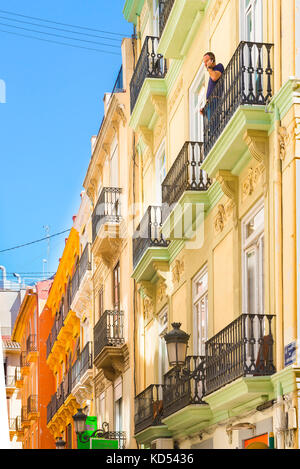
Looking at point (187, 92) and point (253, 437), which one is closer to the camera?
point (253, 437)

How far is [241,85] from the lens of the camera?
11.1 metres

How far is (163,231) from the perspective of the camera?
15391 millimetres

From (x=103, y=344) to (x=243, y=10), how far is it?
35.0 ft

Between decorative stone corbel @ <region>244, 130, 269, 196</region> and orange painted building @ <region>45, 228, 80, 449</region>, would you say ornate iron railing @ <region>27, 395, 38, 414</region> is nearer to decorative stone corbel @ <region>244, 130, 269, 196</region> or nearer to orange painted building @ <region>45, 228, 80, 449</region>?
orange painted building @ <region>45, 228, 80, 449</region>

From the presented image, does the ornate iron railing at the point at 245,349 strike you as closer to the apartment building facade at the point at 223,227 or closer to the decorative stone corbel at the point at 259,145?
the apartment building facade at the point at 223,227

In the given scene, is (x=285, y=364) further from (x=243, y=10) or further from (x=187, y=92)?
(x=187, y=92)

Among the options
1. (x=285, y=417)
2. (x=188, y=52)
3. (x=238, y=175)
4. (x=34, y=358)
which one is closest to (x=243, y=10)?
(x=238, y=175)

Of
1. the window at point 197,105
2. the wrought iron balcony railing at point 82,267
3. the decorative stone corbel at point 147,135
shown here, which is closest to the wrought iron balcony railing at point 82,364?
the wrought iron balcony railing at point 82,267

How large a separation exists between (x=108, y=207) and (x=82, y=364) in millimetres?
5896

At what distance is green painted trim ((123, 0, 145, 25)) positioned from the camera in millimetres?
20250

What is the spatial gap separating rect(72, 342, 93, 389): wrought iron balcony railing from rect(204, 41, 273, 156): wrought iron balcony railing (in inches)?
536

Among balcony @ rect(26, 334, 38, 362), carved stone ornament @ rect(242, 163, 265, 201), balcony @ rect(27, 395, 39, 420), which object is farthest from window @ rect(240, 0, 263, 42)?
balcony @ rect(26, 334, 38, 362)

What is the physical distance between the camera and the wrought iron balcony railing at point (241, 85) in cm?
1102
